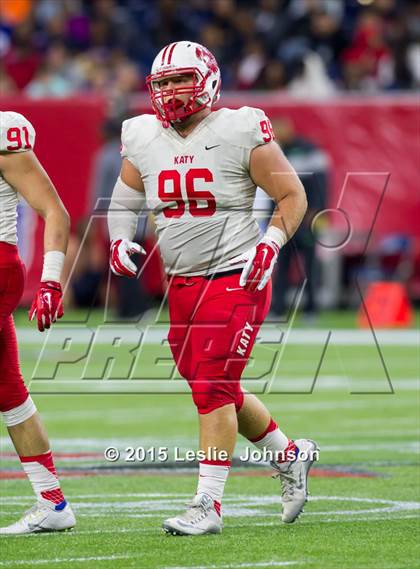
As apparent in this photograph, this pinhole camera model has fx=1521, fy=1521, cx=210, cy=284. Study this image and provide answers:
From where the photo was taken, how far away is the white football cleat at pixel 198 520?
538cm

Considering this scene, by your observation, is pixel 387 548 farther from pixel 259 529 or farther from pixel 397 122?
pixel 397 122

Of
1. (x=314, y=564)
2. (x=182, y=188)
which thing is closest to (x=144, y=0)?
(x=182, y=188)

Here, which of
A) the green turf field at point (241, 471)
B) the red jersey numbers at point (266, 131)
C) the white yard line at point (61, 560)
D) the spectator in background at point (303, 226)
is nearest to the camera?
the white yard line at point (61, 560)

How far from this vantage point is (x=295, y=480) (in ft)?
19.3

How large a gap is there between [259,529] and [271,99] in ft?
36.4

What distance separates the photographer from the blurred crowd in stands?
17.0 meters

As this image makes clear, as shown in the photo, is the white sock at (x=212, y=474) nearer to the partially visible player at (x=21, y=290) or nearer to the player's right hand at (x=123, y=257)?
the partially visible player at (x=21, y=290)

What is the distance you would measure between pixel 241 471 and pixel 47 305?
210 cm

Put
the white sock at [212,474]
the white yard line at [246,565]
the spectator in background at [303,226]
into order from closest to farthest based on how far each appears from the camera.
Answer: the white yard line at [246,565] < the white sock at [212,474] < the spectator in background at [303,226]

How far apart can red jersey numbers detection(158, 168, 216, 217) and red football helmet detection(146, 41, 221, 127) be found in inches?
8.4

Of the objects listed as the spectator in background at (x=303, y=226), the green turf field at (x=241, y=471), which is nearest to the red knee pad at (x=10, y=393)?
the green turf field at (x=241, y=471)

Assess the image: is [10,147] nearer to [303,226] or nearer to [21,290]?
[21,290]

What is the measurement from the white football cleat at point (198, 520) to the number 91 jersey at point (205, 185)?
35.5 inches

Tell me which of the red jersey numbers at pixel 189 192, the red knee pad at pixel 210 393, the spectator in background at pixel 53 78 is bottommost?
the spectator in background at pixel 53 78
